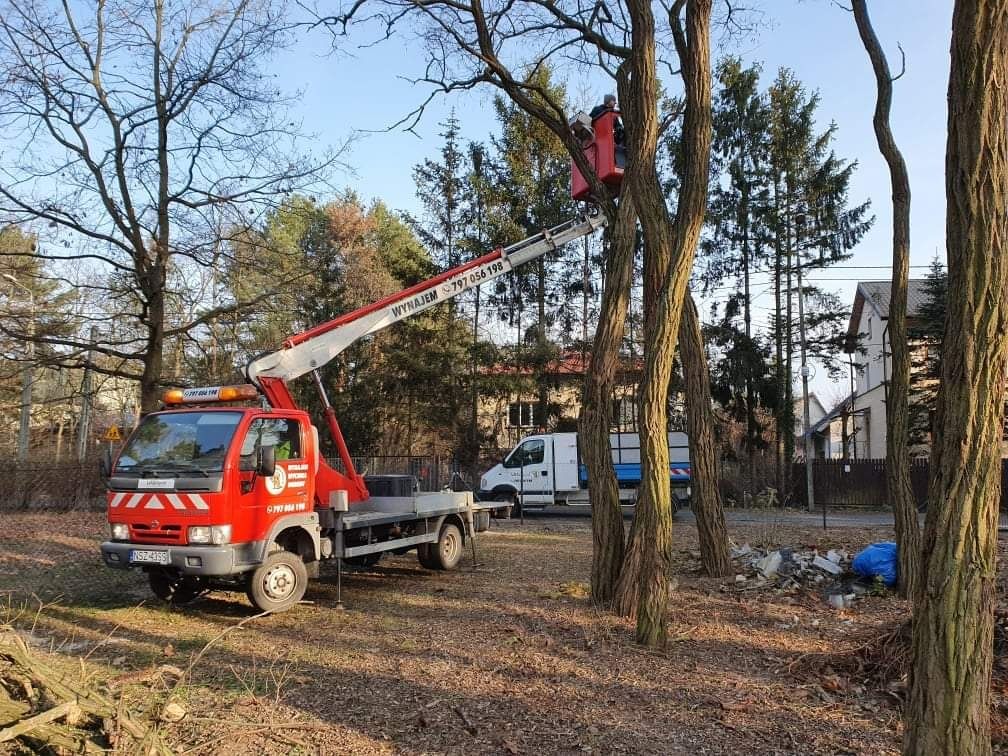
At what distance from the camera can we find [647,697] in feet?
16.7

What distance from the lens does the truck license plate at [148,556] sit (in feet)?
24.0

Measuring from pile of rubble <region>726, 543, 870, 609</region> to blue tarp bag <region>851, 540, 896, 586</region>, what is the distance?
173mm

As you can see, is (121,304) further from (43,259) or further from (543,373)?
(543,373)

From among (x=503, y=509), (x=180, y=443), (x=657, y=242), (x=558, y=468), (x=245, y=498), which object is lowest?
(x=503, y=509)

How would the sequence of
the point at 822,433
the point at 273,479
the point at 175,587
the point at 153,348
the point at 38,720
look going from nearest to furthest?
1. the point at 38,720
2. the point at 273,479
3. the point at 175,587
4. the point at 153,348
5. the point at 822,433

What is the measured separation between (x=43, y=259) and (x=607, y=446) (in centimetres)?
1336

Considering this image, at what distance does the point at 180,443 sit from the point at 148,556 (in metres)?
1.18

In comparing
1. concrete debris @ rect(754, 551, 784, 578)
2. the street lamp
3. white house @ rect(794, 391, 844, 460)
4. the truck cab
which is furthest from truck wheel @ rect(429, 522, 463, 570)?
white house @ rect(794, 391, 844, 460)

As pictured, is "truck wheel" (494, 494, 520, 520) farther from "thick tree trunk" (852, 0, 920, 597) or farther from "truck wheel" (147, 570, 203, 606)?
"thick tree trunk" (852, 0, 920, 597)

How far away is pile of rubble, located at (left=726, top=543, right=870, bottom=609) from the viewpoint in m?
8.79

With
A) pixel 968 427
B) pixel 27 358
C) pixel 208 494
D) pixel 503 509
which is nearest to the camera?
pixel 968 427

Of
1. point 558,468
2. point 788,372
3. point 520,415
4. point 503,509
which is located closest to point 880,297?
point 788,372

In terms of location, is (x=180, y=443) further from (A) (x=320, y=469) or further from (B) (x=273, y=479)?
(A) (x=320, y=469)

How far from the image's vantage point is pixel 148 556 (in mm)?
7379
